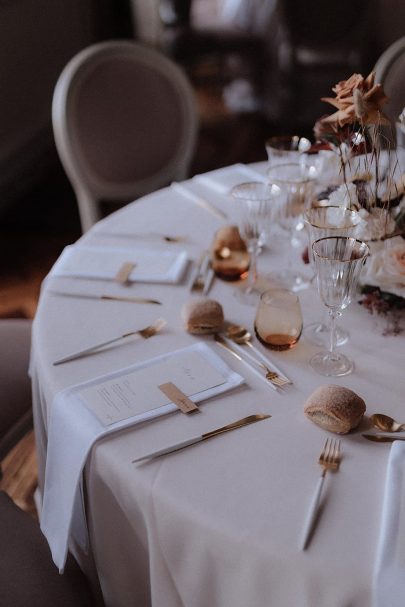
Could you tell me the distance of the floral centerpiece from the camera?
37.9 inches

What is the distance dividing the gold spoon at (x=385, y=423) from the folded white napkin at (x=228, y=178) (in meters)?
0.79

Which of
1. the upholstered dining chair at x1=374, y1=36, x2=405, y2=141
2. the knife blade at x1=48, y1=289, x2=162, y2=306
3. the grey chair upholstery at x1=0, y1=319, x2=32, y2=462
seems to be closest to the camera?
the knife blade at x1=48, y1=289, x2=162, y2=306

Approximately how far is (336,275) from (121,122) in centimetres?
117

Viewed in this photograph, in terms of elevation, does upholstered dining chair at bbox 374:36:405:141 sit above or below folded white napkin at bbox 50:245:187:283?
above

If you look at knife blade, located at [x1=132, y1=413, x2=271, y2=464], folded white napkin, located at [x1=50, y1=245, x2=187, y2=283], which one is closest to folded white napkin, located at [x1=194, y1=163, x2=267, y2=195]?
Answer: folded white napkin, located at [x1=50, y1=245, x2=187, y2=283]

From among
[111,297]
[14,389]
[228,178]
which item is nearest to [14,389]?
[14,389]

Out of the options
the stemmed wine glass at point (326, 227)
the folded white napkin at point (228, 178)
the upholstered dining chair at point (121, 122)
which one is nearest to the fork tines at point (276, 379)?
the stemmed wine glass at point (326, 227)

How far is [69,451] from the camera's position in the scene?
2.89 feet

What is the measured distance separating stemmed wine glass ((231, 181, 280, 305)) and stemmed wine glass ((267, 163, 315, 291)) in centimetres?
2

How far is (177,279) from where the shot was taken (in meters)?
1.20

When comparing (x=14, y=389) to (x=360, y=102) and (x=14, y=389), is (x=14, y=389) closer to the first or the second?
(x=14, y=389)

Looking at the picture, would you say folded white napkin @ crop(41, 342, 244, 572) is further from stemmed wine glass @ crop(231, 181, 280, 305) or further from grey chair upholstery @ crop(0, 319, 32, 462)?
grey chair upholstery @ crop(0, 319, 32, 462)

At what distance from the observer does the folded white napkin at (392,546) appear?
2.21 feet

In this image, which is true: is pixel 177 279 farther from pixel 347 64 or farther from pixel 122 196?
pixel 347 64
